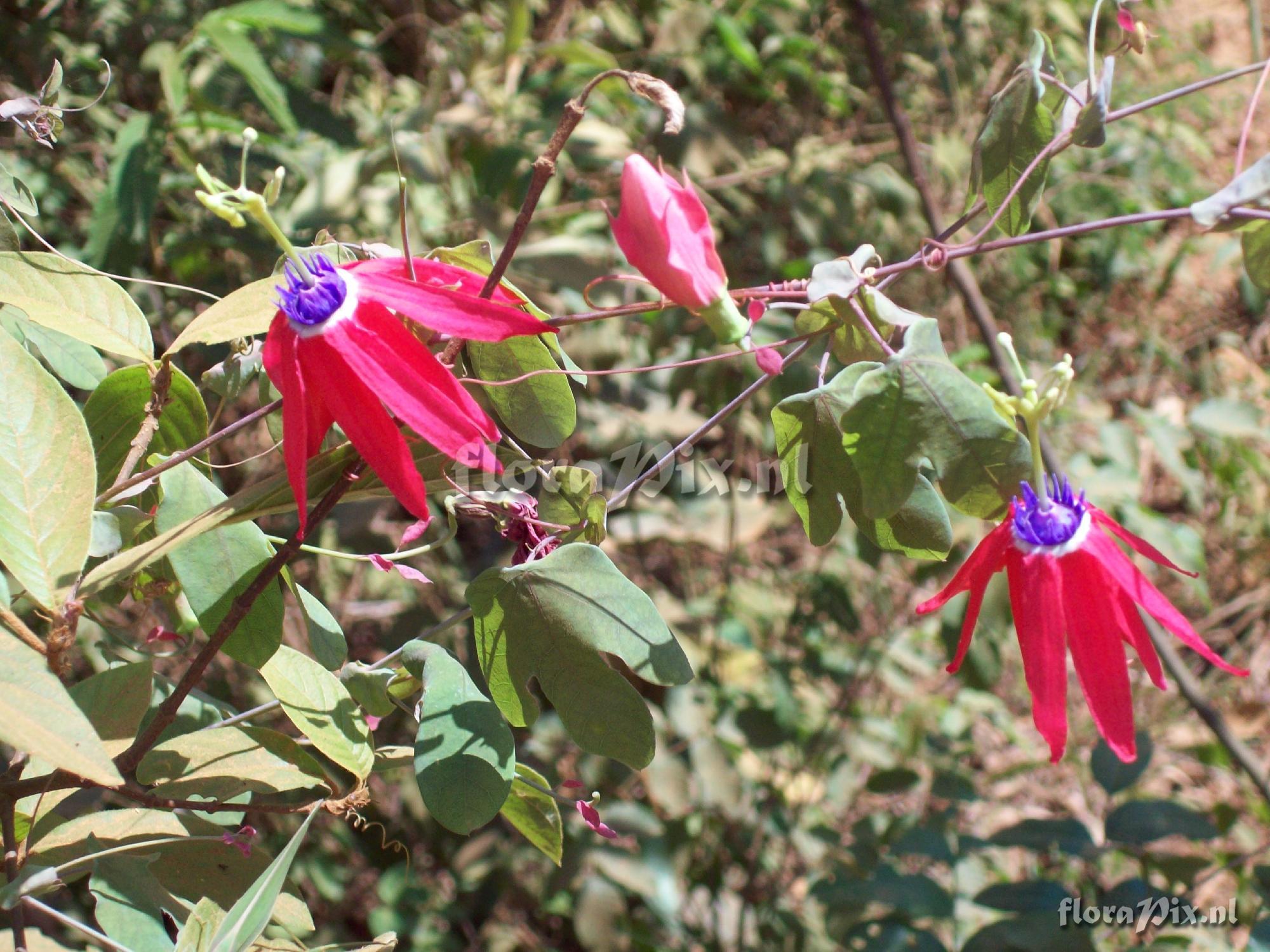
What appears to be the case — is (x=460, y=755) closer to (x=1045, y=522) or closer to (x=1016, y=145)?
(x=1045, y=522)

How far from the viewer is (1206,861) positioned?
1021 mm

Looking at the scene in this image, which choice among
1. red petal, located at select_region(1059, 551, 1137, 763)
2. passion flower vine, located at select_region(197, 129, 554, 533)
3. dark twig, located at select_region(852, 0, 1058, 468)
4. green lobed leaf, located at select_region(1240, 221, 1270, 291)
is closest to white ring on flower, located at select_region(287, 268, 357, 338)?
passion flower vine, located at select_region(197, 129, 554, 533)

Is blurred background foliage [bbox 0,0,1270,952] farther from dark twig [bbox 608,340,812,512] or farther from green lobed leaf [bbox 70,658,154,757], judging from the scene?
green lobed leaf [bbox 70,658,154,757]

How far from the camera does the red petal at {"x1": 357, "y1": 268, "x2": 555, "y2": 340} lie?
0.45 metres

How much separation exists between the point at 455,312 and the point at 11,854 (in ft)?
1.14

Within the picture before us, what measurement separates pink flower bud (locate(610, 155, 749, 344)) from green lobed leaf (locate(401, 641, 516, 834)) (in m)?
0.23

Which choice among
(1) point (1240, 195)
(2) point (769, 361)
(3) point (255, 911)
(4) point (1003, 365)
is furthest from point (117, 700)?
(4) point (1003, 365)

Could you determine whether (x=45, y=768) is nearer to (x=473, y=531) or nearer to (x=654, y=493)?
(x=654, y=493)

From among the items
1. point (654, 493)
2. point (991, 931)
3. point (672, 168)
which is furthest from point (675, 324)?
point (991, 931)

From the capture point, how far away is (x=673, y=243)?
0.45 meters

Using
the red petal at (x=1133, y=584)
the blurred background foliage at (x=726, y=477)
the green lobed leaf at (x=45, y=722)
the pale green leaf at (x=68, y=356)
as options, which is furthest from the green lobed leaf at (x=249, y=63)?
the red petal at (x=1133, y=584)

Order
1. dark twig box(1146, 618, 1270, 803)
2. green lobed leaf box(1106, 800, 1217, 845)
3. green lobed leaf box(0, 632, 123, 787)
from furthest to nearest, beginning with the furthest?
dark twig box(1146, 618, 1270, 803)
green lobed leaf box(1106, 800, 1217, 845)
green lobed leaf box(0, 632, 123, 787)

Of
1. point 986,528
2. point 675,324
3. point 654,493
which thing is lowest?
point 986,528

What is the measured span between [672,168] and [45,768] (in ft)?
3.97
